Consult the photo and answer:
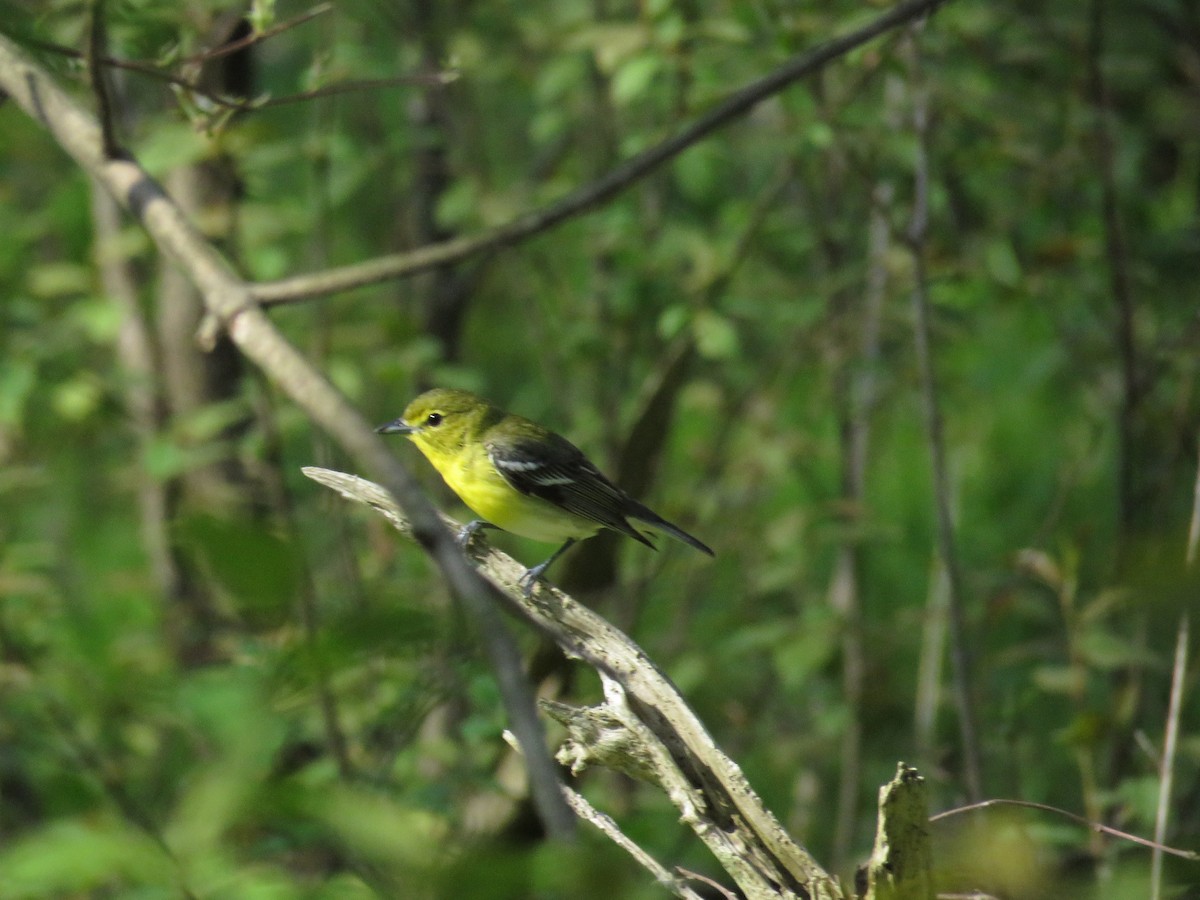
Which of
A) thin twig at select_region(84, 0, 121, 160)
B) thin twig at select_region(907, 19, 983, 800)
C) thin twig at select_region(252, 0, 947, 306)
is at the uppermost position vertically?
thin twig at select_region(84, 0, 121, 160)

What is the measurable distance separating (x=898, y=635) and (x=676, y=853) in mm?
1501

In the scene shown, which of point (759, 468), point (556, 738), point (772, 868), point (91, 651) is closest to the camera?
point (91, 651)

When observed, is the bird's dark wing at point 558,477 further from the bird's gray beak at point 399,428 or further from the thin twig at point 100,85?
the thin twig at point 100,85

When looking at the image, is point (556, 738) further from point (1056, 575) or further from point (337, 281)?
point (337, 281)

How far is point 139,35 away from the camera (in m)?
2.38

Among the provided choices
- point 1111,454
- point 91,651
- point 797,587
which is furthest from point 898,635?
point 91,651

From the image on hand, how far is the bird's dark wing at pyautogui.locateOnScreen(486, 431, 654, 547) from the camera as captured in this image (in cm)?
371

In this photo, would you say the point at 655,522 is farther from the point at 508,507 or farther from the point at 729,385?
the point at 729,385

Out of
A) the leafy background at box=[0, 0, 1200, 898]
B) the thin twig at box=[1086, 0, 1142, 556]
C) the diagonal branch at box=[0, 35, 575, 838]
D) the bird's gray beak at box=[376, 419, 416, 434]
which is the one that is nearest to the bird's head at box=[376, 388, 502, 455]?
the bird's gray beak at box=[376, 419, 416, 434]

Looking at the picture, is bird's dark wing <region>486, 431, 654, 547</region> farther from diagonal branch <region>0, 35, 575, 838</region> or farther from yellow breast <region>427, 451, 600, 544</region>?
diagonal branch <region>0, 35, 575, 838</region>

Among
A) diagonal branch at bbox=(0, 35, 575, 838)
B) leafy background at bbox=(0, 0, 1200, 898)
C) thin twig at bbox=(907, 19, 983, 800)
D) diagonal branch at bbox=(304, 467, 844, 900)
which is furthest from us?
leafy background at bbox=(0, 0, 1200, 898)

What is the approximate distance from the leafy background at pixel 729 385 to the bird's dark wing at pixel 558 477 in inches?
11.0

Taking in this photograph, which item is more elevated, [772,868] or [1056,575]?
[772,868]

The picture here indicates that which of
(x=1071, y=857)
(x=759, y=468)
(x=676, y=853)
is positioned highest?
(x=759, y=468)
